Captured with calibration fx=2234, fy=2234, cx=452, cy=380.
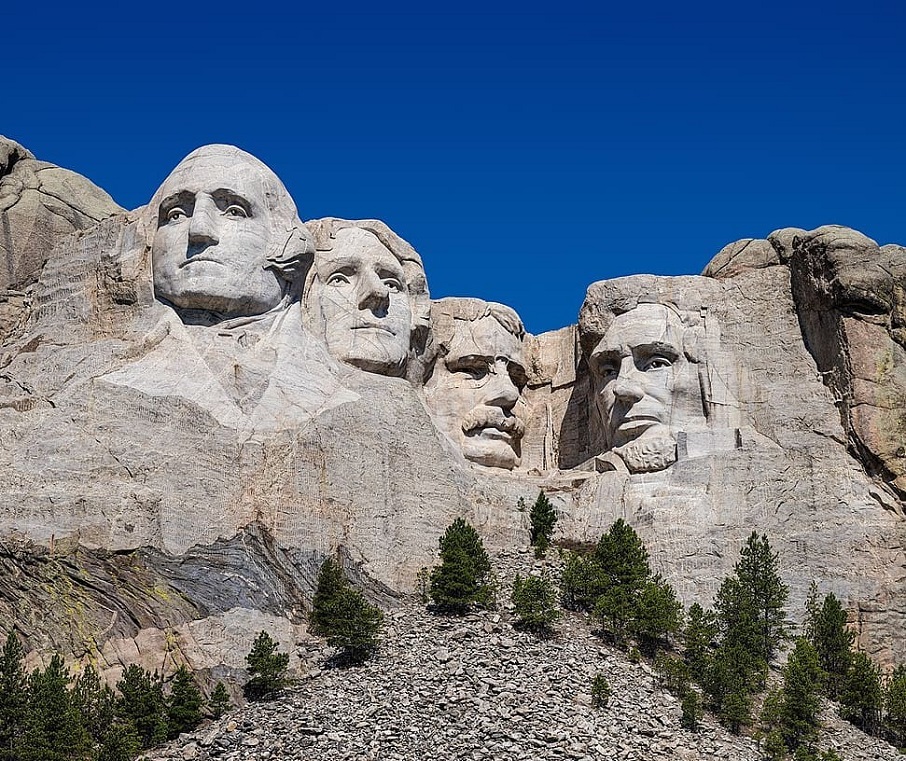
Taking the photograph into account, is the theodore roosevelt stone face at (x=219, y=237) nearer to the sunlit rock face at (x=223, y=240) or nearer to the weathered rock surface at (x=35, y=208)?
the sunlit rock face at (x=223, y=240)

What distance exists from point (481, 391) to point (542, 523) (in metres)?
3.45

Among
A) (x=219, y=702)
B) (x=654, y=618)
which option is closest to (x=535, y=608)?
(x=654, y=618)

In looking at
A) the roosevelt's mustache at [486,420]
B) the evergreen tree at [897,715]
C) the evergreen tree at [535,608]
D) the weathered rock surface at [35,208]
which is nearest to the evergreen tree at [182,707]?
the evergreen tree at [535,608]

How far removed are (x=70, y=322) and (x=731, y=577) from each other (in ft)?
34.2

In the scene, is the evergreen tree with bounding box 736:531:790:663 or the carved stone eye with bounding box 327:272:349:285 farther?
the carved stone eye with bounding box 327:272:349:285

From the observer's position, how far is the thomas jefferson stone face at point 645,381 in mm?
34312

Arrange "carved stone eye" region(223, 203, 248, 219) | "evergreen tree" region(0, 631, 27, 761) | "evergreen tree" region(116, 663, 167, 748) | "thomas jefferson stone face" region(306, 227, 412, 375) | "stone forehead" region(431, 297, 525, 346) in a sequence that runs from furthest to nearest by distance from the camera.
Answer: "stone forehead" region(431, 297, 525, 346)
"thomas jefferson stone face" region(306, 227, 412, 375)
"carved stone eye" region(223, 203, 248, 219)
"evergreen tree" region(116, 663, 167, 748)
"evergreen tree" region(0, 631, 27, 761)

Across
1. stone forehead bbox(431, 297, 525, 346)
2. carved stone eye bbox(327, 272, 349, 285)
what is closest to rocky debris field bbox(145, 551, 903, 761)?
carved stone eye bbox(327, 272, 349, 285)

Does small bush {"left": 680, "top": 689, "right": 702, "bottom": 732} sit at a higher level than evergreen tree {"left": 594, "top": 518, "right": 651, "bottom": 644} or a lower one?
lower

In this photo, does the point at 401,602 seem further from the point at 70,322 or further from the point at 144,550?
the point at 70,322

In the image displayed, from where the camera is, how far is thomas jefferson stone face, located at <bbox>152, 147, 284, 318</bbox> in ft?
107

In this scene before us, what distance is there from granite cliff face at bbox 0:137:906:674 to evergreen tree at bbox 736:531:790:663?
23.4 inches

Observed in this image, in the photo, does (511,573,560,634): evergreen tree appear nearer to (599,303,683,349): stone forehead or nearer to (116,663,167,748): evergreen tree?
(116,663,167,748): evergreen tree

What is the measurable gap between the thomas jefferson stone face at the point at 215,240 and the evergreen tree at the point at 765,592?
7.93 meters
